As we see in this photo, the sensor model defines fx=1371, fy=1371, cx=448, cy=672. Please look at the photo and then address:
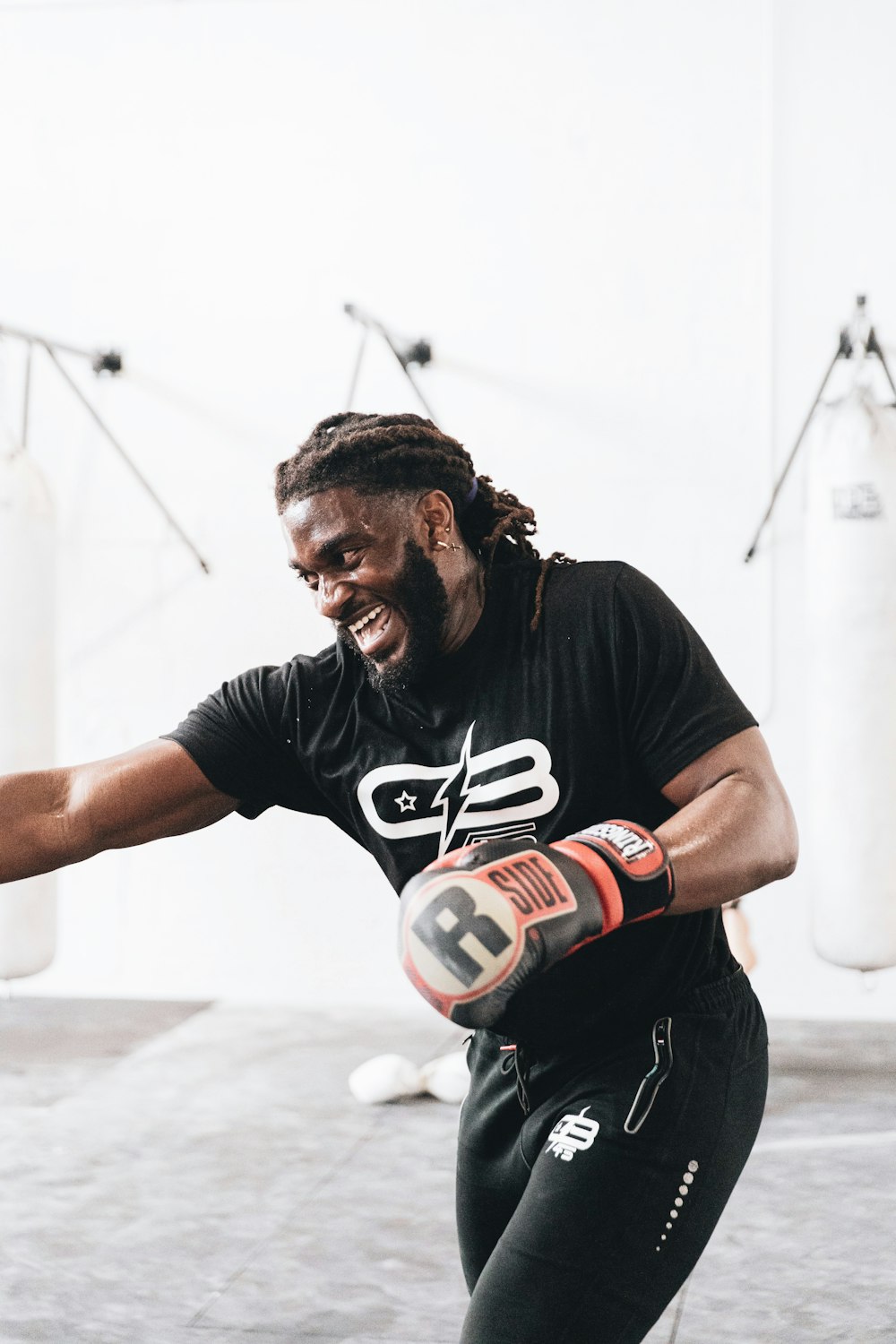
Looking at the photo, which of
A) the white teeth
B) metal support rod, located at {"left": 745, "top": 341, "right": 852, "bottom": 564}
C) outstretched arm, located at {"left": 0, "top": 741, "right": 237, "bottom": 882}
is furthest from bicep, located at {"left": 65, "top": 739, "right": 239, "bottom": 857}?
metal support rod, located at {"left": 745, "top": 341, "right": 852, "bottom": 564}

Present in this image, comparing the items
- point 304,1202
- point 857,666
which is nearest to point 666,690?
point 304,1202

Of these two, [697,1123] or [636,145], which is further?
[636,145]

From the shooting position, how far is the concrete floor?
97.7 inches

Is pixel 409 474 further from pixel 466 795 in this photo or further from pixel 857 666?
pixel 857 666

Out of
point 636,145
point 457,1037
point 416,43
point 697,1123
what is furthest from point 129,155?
point 697,1123

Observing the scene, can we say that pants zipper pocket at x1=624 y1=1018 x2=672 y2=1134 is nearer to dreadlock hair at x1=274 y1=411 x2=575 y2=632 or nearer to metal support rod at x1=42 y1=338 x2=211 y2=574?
dreadlock hair at x1=274 y1=411 x2=575 y2=632

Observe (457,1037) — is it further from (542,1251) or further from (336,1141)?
(542,1251)

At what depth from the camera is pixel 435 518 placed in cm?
156

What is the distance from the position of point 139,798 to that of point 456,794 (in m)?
A: 0.41

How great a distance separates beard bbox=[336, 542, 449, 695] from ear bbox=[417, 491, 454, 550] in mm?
33

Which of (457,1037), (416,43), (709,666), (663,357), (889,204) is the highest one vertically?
(416,43)

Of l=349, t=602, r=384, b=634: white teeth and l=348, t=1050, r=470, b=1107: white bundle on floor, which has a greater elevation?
l=349, t=602, r=384, b=634: white teeth

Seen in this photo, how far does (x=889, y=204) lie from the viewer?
4.71 m

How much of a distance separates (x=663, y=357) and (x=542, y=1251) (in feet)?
13.1
